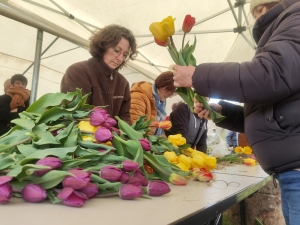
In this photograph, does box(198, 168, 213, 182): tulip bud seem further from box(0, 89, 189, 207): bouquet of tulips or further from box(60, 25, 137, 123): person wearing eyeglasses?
box(60, 25, 137, 123): person wearing eyeglasses

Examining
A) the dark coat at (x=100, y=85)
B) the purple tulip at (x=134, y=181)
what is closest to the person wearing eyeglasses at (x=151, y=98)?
the dark coat at (x=100, y=85)

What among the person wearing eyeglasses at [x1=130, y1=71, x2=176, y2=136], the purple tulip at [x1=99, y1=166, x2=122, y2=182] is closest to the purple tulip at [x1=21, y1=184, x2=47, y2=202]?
the purple tulip at [x1=99, y1=166, x2=122, y2=182]

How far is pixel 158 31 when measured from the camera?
85 cm

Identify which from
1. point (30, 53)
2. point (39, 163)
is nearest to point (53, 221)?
point (39, 163)

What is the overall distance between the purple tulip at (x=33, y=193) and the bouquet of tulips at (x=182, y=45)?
0.53 meters

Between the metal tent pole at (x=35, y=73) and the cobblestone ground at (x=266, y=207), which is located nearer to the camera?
the cobblestone ground at (x=266, y=207)

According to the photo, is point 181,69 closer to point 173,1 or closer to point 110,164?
point 110,164

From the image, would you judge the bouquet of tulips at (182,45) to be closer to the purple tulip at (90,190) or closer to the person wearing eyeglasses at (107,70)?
the purple tulip at (90,190)

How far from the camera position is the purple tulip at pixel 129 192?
1.92 feet

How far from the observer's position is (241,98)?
765 millimetres

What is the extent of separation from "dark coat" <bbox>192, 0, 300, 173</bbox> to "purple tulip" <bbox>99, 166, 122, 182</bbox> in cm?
35

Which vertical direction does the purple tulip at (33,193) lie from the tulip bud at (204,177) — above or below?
above

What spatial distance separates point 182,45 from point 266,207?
1418 mm

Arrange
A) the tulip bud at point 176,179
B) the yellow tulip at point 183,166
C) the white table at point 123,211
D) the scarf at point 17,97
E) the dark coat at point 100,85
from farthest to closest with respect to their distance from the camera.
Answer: the scarf at point 17,97, the dark coat at point 100,85, the yellow tulip at point 183,166, the tulip bud at point 176,179, the white table at point 123,211
